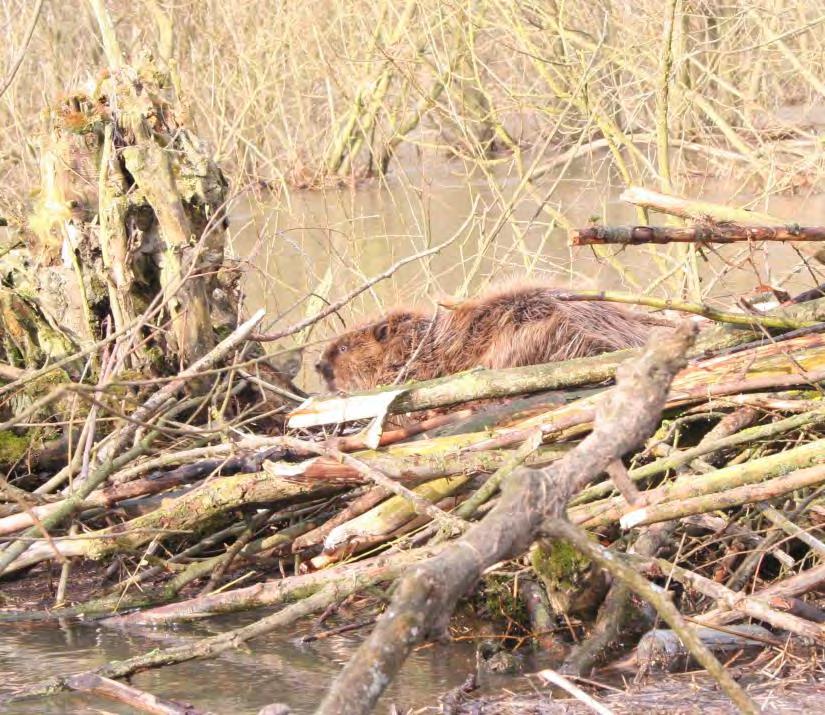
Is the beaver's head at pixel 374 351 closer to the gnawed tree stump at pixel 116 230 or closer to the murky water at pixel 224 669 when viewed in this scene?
the gnawed tree stump at pixel 116 230

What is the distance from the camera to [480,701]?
8.51 ft

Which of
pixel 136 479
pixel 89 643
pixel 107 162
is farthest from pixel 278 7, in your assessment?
pixel 89 643

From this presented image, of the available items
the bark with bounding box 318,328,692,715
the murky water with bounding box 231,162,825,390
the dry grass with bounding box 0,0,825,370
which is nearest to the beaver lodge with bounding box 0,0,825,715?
the bark with bounding box 318,328,692,715

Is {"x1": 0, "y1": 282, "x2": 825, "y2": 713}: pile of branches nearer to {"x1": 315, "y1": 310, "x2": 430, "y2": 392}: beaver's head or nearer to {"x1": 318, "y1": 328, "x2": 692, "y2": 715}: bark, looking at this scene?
{"x1": 318, "y1": 328, "x2": 692, "y2": 715}: bark

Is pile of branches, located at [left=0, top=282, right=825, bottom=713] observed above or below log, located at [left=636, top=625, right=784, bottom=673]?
above

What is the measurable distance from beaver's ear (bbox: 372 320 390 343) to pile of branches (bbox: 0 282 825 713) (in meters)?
0.97

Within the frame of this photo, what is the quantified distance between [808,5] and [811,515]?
Result: 6292 millimetres

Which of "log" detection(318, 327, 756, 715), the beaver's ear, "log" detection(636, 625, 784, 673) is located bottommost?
"log" detection(636, 625, 784, 673)

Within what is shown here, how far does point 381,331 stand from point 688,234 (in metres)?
2.17

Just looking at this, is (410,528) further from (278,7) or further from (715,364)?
(278,7)

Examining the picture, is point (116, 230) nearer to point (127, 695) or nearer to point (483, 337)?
point (483, 337)

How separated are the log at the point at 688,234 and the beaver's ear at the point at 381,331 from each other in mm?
2039

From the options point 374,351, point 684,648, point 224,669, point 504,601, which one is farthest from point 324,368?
point 684,648

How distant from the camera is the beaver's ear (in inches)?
195
